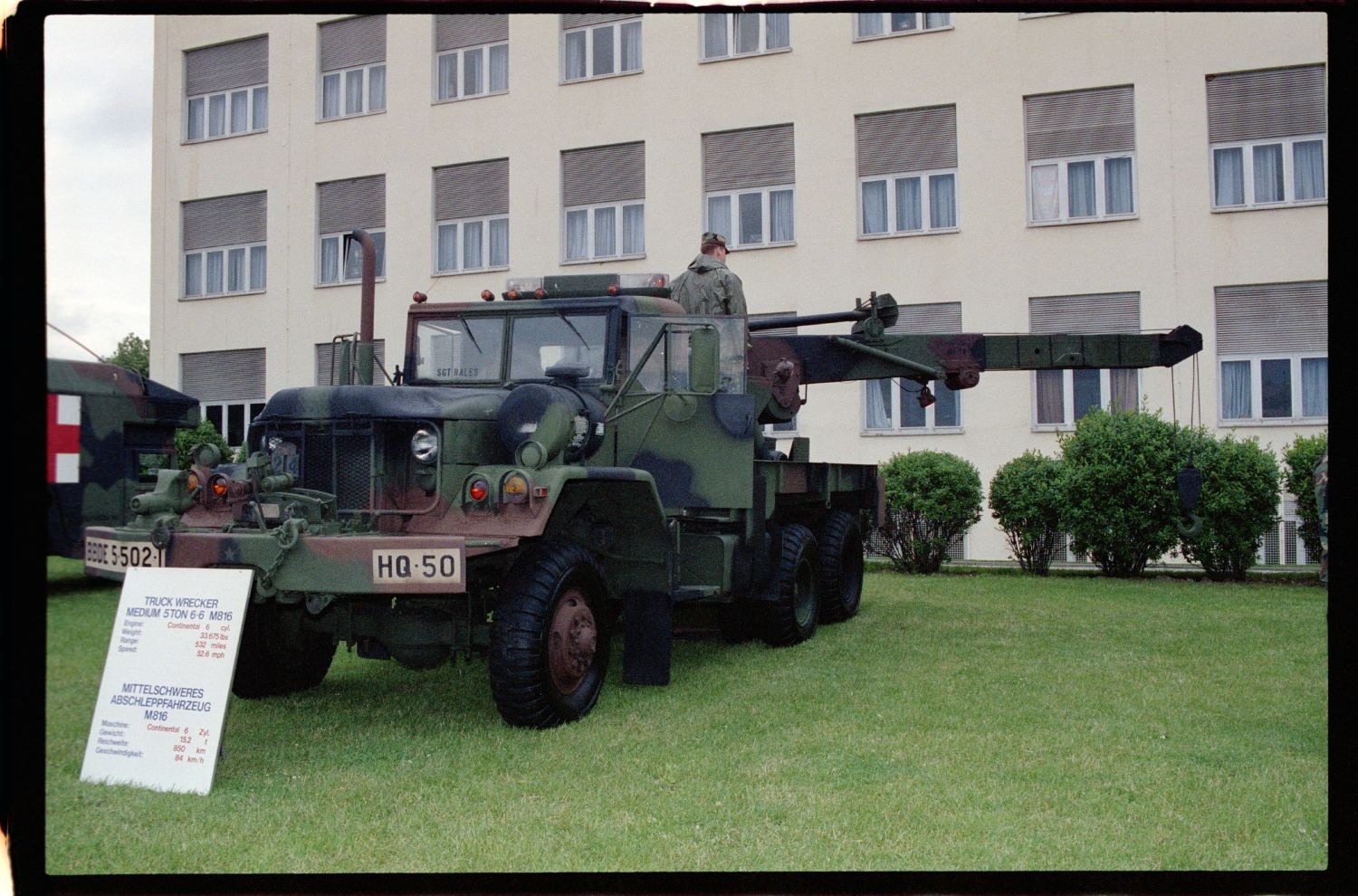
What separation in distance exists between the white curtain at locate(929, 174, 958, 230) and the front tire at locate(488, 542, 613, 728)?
6.68m

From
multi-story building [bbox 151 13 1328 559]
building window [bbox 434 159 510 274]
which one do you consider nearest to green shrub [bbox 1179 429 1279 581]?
multi-story building [bbox 151 13 1328 559]

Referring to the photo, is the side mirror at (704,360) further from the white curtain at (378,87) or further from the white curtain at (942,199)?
the white curtain at (942,199)

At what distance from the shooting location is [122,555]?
481cm

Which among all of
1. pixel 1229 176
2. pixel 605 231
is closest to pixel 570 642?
pixel 605 231

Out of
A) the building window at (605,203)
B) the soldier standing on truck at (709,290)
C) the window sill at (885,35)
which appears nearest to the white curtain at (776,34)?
the window sill at (885,35)

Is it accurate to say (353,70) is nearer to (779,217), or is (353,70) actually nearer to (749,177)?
(749,177)

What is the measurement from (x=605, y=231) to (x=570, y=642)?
211 inches

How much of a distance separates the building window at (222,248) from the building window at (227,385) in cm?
38

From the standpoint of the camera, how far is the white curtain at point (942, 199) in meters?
10.9

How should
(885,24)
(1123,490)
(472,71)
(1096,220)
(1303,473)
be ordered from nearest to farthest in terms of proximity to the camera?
(885,24), (472,71), (1096,220), (1303,473), (1123,490)

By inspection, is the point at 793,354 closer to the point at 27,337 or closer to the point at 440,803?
the point at 440,803

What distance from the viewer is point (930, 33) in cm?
835

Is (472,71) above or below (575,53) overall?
below

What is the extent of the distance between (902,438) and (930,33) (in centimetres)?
635
